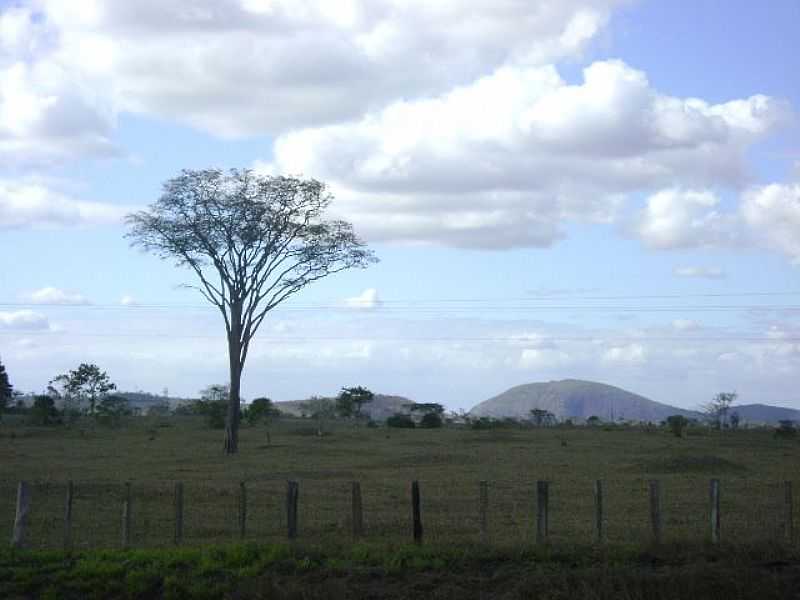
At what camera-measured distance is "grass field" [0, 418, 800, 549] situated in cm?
1986

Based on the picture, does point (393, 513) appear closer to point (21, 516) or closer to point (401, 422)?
point (21, 516)

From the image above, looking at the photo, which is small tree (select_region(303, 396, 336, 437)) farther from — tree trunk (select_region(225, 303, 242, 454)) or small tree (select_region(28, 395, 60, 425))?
tree trunk (select_region(225, 303, 242, 454))

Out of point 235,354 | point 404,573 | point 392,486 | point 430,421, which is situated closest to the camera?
point 404,573

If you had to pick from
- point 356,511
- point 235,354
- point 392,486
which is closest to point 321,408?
point 235,354

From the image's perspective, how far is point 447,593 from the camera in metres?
13.7

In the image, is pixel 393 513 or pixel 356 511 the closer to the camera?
pixel 356 511

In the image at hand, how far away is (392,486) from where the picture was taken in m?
31.0

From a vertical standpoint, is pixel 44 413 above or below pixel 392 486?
above

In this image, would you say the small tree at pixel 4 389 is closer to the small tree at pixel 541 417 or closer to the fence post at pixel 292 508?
the small tree at pixel 541 417

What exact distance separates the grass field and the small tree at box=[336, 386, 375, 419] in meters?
43.0

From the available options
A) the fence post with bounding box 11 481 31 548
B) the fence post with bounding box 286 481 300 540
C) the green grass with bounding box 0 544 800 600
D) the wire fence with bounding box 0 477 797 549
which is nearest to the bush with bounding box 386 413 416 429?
the wire fence with bounding box 0 477 797 549

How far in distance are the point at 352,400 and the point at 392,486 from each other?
76523 mm

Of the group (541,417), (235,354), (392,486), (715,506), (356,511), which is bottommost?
(392,486)

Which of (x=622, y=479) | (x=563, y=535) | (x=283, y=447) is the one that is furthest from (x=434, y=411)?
(x=563, y=535)
